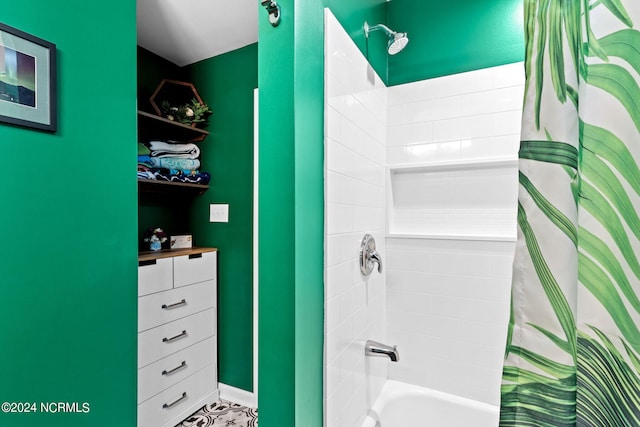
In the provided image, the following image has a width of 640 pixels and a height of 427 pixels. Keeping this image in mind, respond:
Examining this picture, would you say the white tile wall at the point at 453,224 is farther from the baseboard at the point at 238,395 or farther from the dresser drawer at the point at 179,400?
the dresser drawer at the point at 179,400

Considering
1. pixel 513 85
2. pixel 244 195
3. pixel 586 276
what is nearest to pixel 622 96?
pixel 586 276

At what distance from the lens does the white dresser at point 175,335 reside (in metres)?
1.67

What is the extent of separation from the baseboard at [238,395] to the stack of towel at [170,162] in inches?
59.7

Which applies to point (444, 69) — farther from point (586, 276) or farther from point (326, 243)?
point (586, 276)

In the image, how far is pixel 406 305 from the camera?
Result: 66.7 inches

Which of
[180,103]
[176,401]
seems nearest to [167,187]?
[180,103]

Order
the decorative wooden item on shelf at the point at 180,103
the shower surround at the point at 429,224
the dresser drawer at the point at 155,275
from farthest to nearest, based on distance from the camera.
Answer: the decorative wooden item on shelf at the point at 180,103, the dresser drawer at the point at 155,275, the shower surround at the point at 429,224

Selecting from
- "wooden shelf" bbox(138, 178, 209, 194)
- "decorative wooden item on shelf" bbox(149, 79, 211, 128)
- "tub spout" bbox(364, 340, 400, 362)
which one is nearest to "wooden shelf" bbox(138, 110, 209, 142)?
"decorative wooden item on shelf" bbox(149, 79, 211, 128)

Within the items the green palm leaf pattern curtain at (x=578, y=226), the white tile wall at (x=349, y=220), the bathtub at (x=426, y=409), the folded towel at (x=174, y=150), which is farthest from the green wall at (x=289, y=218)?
the folded towel at (x=174, y=150)

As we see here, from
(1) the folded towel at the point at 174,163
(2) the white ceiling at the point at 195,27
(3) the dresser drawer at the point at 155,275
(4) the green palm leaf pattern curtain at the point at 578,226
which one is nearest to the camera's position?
(4) the green palm leaf pattern curtain at the point at 578,226

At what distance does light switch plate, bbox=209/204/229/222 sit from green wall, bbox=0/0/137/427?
2.74 ft

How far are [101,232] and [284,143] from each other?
3.10ft

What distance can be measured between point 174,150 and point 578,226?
2.26 meters

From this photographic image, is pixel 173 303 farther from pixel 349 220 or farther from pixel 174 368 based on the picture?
pixel 349 220
